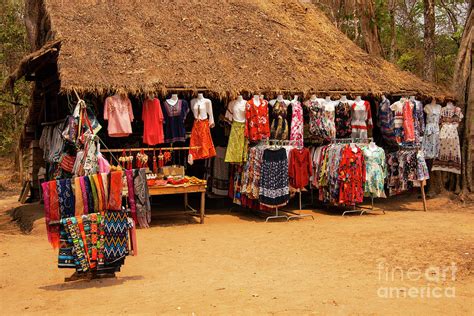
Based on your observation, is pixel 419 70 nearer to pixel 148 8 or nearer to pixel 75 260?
pixel 148 8

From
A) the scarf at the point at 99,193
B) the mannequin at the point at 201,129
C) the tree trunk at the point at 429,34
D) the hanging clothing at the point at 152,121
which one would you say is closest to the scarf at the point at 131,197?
the scarf at the point at 99,193

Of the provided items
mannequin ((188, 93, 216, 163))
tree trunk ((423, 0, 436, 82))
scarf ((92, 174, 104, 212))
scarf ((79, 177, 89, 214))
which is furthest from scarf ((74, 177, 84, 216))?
tree trunk ((423, 0, 436, 82))

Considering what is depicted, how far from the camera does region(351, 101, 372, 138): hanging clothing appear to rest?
10.5m

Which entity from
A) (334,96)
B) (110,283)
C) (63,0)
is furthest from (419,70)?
(110,283)

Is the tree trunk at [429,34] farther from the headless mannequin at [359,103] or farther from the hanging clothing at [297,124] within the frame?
the hanging clothing at [297,124]

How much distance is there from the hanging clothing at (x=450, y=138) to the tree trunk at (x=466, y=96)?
0.24 metres

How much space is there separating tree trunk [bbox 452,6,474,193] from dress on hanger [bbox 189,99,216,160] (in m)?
5.61

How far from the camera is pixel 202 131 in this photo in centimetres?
996

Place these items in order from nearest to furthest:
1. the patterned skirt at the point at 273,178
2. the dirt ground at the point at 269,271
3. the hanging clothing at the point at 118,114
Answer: the dirt ground at the point at 269,271 < the hanging clothing at the point at 118,114 < the patterned skirt at the point at 273,178

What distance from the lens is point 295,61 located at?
1134cm

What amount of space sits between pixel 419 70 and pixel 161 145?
1349 centimetres

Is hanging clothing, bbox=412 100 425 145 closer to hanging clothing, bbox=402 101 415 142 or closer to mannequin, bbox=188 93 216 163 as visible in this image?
hanging clothing, bbox=402 101 415 142

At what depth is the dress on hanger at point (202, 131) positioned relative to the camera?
32.5 ft

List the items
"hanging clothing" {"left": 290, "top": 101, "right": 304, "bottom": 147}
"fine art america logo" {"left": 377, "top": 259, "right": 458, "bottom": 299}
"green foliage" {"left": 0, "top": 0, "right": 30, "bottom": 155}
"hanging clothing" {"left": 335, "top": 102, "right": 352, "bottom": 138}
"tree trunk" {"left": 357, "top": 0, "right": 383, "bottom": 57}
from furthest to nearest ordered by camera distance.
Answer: "green foliage" {"left": 0, "top": 0, "right": 30, "bottom": 155} < "tree trunk" {"left": 357, "top": 0, "right": 383, "bottom": 57} < "hanging clothing" {"left": 335, "top": 102, "right": 352, "bottom": 138} < "hanging clothing" {"left": 290, "top": 101, "right": 304, "bottom": 147} < "fine art america logo" {"left": 377, "top": 259, "right": 458, "bottom": 299}
